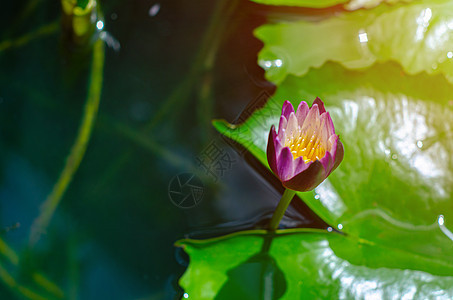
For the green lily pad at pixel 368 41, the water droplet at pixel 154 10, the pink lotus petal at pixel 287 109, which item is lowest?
the green lily pad at pixel 368 41

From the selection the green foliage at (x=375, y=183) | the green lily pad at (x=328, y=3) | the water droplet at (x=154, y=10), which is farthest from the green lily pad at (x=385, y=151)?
the water droplet at (x=154, y=10)

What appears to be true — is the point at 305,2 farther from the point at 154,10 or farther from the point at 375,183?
the point at 375,183

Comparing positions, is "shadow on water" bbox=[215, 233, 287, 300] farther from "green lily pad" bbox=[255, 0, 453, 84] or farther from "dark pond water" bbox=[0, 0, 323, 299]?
"green lily pad" bbox=[255, 0, 453, 84]

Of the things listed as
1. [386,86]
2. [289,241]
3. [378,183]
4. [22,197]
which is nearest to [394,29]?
[386,86]

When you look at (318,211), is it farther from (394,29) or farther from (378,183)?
(394,29)

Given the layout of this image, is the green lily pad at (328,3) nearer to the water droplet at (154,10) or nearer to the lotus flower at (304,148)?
the water droplet at (154,10)

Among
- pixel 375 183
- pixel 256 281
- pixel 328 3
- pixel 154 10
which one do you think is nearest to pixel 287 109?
pixel 375 183
